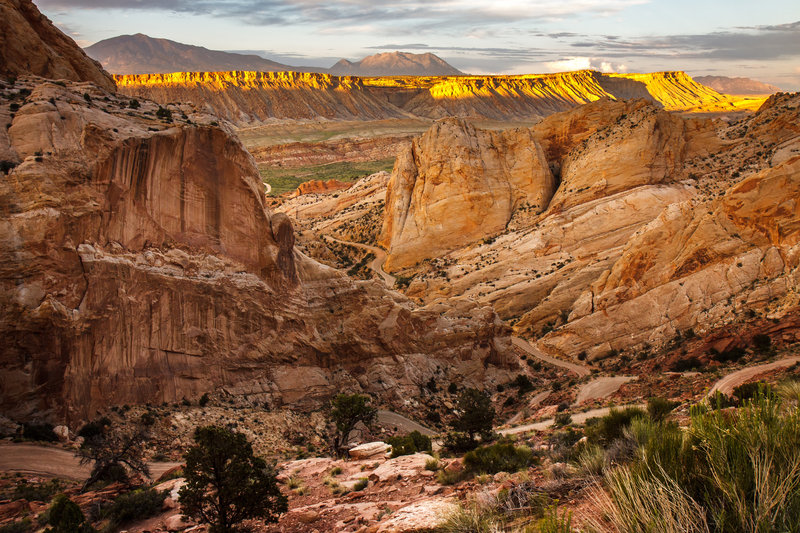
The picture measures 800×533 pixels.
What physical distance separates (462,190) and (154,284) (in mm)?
44707

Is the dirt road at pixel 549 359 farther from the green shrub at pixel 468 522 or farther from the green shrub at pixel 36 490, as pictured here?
the green shrub at pixel 468 522

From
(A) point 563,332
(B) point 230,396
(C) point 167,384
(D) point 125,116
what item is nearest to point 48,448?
(C) point 167,384

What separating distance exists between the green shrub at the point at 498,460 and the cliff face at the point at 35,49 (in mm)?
28716

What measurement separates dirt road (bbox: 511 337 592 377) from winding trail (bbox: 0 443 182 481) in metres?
28.8

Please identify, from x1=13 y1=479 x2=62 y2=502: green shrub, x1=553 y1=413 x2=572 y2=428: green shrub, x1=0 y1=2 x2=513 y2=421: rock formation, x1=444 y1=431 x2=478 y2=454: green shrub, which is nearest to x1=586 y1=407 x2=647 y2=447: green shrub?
x1=444 y1=431 x2=478 y2=454: green shrub

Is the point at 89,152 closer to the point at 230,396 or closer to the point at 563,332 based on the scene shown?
the point at 230,396

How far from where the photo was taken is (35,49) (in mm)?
30750

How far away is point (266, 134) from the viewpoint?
179 meters

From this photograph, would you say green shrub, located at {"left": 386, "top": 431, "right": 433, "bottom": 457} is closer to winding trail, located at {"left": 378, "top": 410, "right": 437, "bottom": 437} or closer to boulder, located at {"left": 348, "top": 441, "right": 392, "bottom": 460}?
boulder, located at {"left": 348, "top": 441, "right": 392, "bottom": 460}

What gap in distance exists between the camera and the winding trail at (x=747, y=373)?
25.6m

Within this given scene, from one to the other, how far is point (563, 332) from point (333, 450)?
2472 centimetres

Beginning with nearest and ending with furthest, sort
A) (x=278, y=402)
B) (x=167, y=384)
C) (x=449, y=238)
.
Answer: (x=167, y=384), (x=278, y=402), (x=449, y=238)

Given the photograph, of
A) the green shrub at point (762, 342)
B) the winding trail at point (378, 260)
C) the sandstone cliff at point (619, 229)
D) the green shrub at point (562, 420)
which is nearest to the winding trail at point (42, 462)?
the green shrub at point (562, 420)

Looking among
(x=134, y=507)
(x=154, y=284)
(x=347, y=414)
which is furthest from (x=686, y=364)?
(x=134, y=507)
